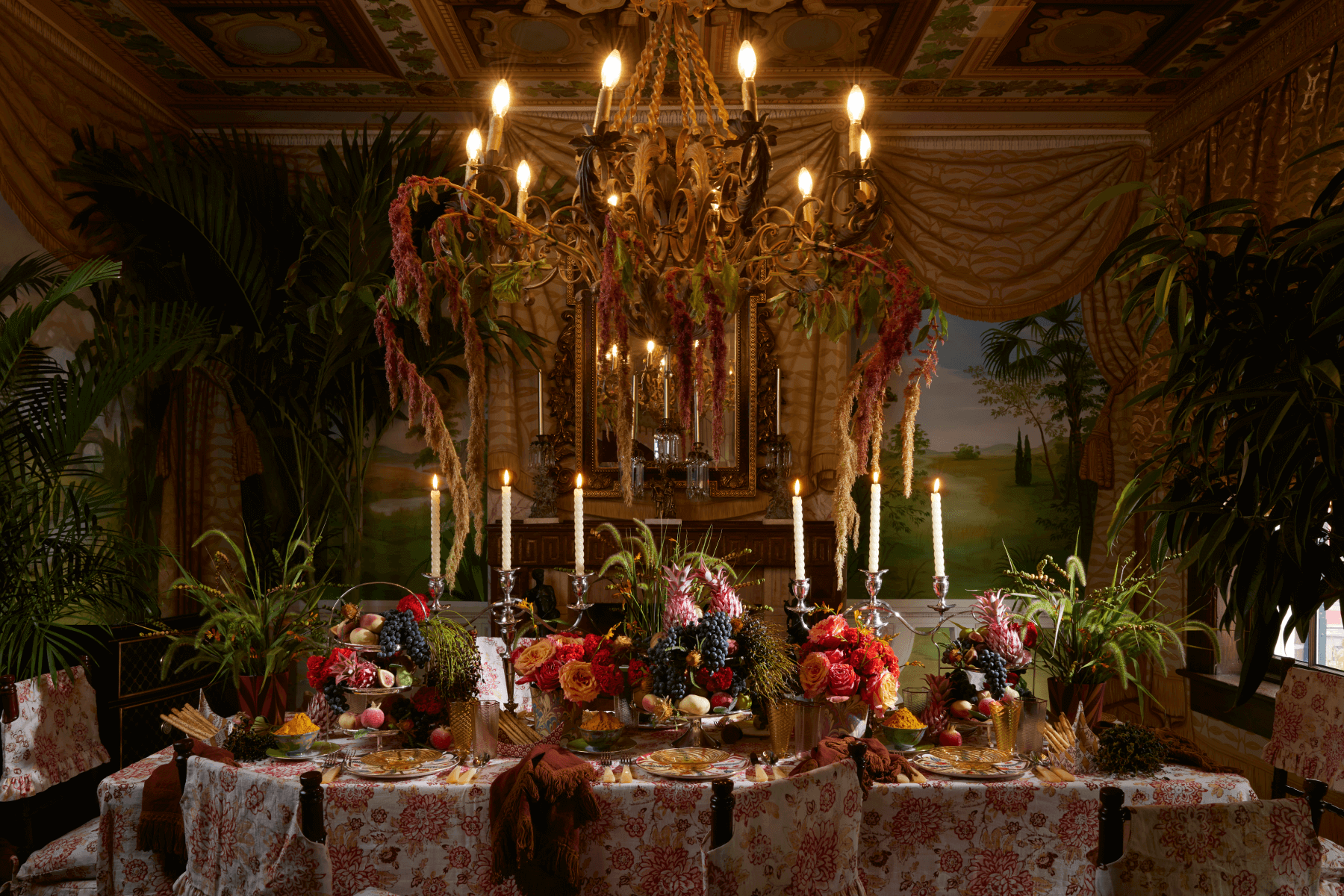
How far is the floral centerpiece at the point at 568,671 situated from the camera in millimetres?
2223

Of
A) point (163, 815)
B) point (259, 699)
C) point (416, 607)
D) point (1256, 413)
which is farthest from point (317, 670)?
point (1256, 413)

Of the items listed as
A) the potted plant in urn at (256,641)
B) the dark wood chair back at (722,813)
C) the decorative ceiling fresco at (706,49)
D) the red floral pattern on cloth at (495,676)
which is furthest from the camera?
the decorative ceiling fresco at (706,49)

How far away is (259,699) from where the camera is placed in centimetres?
235

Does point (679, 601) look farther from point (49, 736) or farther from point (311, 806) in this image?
point (49, 736)

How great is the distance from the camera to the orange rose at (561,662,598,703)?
2.21 metres

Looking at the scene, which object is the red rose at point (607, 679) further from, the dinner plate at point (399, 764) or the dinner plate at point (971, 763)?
the dinner plate at point (971, 763)

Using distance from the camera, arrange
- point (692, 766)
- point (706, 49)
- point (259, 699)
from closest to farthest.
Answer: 1. point (692, 766)
2. point (259, 699)
3. point (706, 49)

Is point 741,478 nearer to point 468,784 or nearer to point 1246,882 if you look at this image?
point 468,784

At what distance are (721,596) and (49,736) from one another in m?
1.93

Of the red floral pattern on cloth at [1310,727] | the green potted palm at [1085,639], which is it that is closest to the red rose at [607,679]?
the green potted palm at [1085,639]

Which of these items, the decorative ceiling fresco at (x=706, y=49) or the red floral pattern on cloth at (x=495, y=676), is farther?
the decorative ceiling fresco at (x=706, y=49)

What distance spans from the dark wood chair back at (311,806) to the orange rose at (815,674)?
1.90 ft

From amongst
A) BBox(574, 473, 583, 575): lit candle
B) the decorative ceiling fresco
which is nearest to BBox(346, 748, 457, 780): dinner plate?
BBox(574, 473, 583, 575): lit candle

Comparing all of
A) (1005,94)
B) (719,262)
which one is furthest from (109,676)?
(1005,94)
